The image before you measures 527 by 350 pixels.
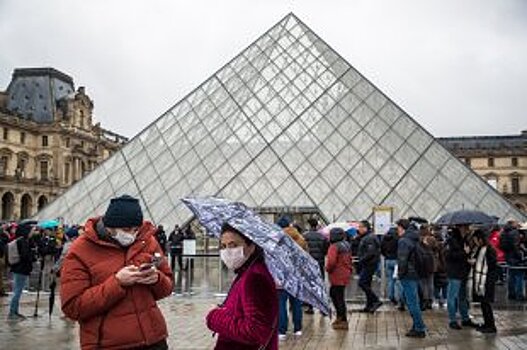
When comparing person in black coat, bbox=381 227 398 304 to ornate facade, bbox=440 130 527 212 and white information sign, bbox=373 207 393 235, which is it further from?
ornate facade, bbox=440 130 527 212

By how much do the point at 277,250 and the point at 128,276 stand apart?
2.44ft

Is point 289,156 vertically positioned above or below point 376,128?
below

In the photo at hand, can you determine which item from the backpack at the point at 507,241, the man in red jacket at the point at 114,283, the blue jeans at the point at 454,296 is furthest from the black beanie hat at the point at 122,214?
the backpack at the point at 507,241

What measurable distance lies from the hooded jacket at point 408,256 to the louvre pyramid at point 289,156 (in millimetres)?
10034

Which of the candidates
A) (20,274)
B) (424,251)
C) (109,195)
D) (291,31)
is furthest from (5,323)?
(291,31)

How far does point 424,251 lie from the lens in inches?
341

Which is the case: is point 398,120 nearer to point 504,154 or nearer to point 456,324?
point 456,324

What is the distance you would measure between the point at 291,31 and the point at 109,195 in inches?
427

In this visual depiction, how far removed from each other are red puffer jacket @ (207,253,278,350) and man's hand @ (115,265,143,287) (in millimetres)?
417

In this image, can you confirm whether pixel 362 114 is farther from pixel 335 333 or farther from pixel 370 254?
pixel 335 333

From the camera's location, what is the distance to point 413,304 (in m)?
7.19

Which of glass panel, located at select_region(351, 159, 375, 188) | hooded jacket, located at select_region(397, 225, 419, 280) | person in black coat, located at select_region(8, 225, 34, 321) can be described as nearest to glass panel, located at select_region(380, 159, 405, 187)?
glass panel, located at select_region(351, 159, 375, 188)

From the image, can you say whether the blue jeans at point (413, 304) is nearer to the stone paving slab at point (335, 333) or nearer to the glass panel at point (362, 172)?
the stone paving slab at point (335, 333)

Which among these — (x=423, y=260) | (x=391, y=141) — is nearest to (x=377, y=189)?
(x=391, y=141)
